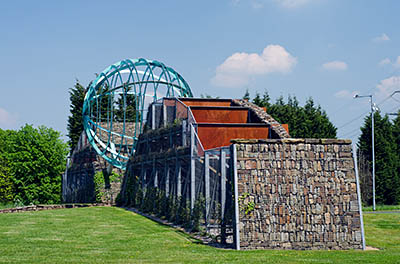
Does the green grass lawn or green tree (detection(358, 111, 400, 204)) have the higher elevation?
green tree (detection(358, 111, 400, 204))

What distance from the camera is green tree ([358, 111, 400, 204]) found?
1770 inches

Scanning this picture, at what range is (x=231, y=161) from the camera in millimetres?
14719

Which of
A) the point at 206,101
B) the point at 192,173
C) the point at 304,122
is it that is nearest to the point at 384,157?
the point at 304,122

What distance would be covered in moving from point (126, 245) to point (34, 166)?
40794mm

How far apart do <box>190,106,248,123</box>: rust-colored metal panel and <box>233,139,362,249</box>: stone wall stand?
24.6 feet

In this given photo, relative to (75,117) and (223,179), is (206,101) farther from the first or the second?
(75,117)

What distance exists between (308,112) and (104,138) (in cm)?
2371

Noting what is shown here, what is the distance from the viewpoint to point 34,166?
5206 cm

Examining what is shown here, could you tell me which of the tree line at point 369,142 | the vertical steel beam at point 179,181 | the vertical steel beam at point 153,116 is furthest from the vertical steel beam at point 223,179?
the tree line at point 369,142

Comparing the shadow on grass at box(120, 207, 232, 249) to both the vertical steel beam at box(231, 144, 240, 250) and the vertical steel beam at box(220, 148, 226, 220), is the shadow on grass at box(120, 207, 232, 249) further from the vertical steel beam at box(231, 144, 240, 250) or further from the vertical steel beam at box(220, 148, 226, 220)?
the vertical steel beam at box(220, 148, 226, 220)

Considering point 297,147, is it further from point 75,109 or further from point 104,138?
point 75,109

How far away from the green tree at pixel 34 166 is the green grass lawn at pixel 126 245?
30993mm

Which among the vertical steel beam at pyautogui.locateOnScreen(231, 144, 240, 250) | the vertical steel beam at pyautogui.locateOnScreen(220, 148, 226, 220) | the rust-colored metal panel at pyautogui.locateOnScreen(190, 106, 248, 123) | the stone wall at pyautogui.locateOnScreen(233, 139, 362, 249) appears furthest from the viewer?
the rust-colored metal panel at pyautogui.locateOnScreen(190, 106, 248, 123)

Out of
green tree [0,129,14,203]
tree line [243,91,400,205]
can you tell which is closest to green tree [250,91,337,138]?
tree line [243,91,400,205]
